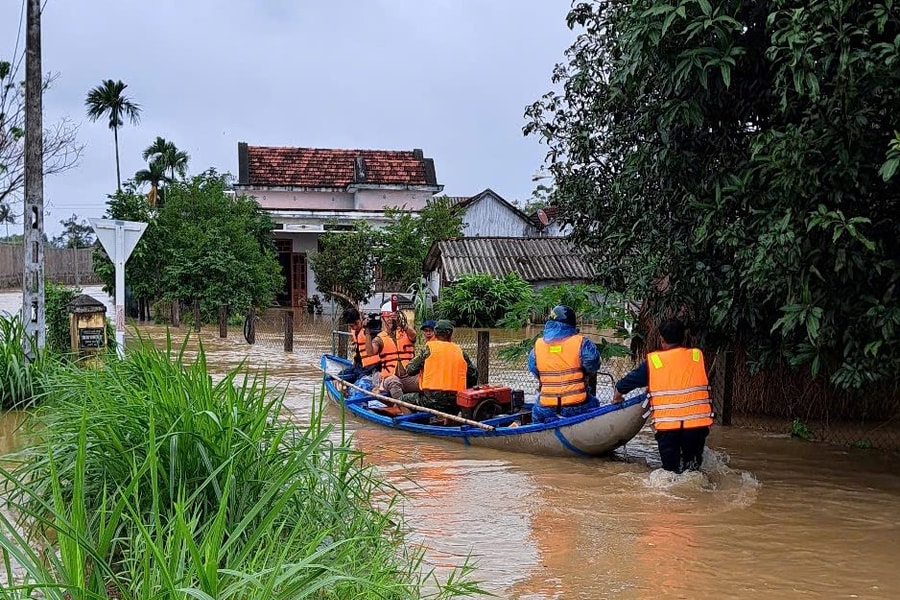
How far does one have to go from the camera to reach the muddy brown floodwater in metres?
5.87

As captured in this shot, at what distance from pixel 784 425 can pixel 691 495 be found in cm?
345

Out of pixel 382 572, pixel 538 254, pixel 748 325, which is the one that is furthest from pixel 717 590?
pixel 538 254

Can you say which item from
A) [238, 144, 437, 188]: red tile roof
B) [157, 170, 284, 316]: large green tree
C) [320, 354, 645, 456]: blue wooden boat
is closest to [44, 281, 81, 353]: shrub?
[320, 354, 645, 456]: blue wooden boat

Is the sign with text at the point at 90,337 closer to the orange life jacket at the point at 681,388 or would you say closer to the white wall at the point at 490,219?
the orange life jacket at the point at 681,388

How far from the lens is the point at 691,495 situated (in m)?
8.08

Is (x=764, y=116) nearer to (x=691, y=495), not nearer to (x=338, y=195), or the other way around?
(x=691, y=495)

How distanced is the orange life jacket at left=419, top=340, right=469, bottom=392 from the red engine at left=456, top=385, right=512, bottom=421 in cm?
19

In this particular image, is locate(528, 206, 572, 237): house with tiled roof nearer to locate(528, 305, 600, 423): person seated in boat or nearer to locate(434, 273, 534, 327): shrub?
locate(434, 273, 534, 327): shrub

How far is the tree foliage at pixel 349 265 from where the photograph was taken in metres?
29.5

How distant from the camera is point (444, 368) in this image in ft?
35.5

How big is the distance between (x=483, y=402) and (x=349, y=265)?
1922cm

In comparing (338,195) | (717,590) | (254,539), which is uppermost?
(338,195)

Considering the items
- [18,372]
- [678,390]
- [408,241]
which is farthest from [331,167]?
[678,390]

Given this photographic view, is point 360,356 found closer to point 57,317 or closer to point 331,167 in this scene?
point 57,317
